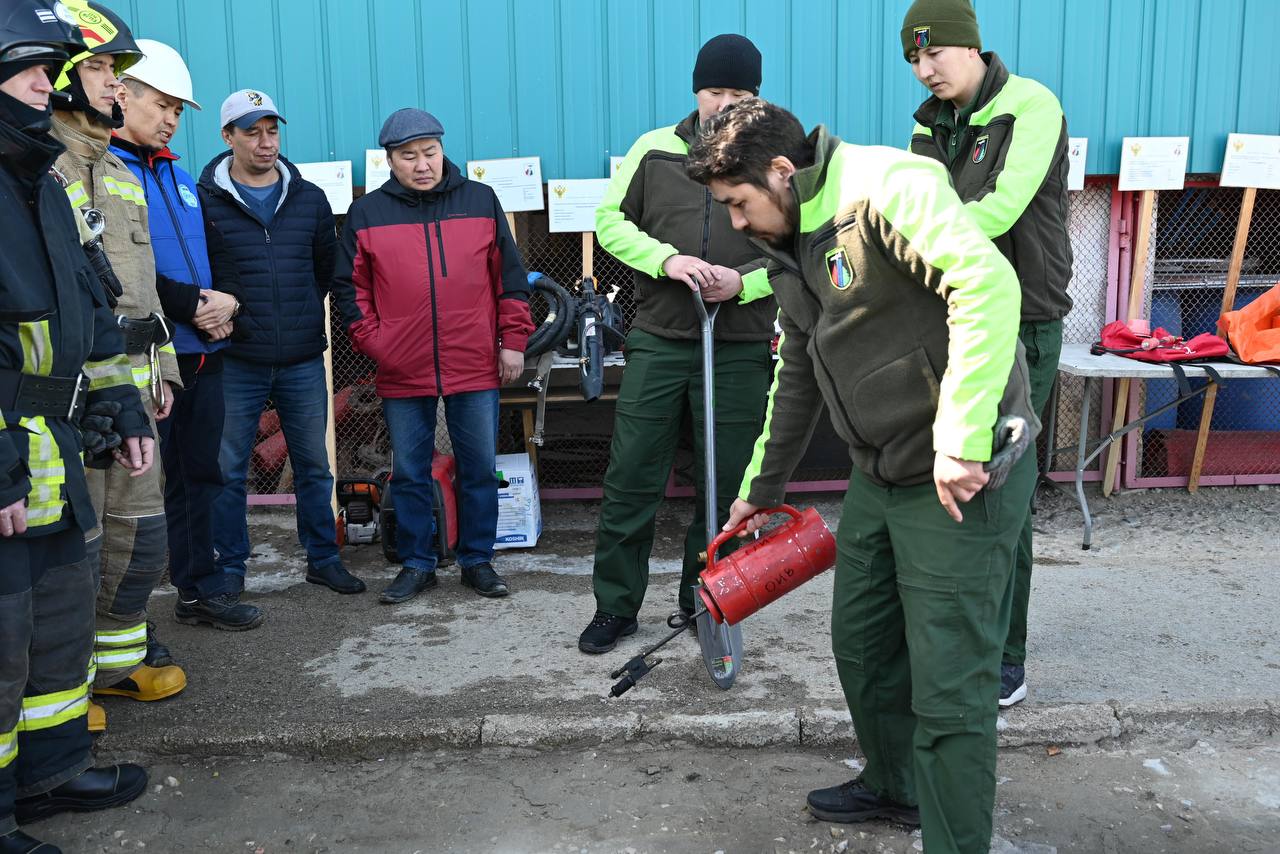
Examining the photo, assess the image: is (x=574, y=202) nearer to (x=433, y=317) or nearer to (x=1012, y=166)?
(x=433, y=317)

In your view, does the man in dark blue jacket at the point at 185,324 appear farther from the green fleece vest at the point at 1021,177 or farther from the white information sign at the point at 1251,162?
the white information sign at the point at 1251,162

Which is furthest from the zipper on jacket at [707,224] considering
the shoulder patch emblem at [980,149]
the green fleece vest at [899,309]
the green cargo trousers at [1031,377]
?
the green fleece vest at [899,309]

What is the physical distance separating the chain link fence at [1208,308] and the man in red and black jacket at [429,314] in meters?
3.72

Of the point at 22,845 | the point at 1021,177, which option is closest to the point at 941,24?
the point at 1021,177

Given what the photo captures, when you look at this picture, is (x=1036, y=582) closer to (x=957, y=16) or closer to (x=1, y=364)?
(x=957, y=16)

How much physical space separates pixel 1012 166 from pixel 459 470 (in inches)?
108

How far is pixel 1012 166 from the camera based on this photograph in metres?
3.37

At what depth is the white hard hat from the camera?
13.3ft

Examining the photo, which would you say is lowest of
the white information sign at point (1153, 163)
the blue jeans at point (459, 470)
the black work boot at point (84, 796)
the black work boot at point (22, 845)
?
the black work boot at point (84, 796)

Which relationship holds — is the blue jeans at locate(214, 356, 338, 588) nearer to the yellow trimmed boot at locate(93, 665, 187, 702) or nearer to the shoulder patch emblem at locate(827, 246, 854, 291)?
the yellow trimmed boot at locate(93, 665, 187, 702)

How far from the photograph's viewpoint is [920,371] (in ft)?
8.00

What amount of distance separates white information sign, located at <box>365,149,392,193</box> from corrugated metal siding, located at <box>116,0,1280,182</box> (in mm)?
120

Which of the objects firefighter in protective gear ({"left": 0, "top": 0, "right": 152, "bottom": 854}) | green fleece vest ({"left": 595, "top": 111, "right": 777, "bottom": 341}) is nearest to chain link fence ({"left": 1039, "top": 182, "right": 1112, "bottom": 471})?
green fleece vest ({"left": 595, "top": 111, "right": 777, "bottom": 341})

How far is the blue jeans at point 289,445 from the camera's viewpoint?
15.5 feet
